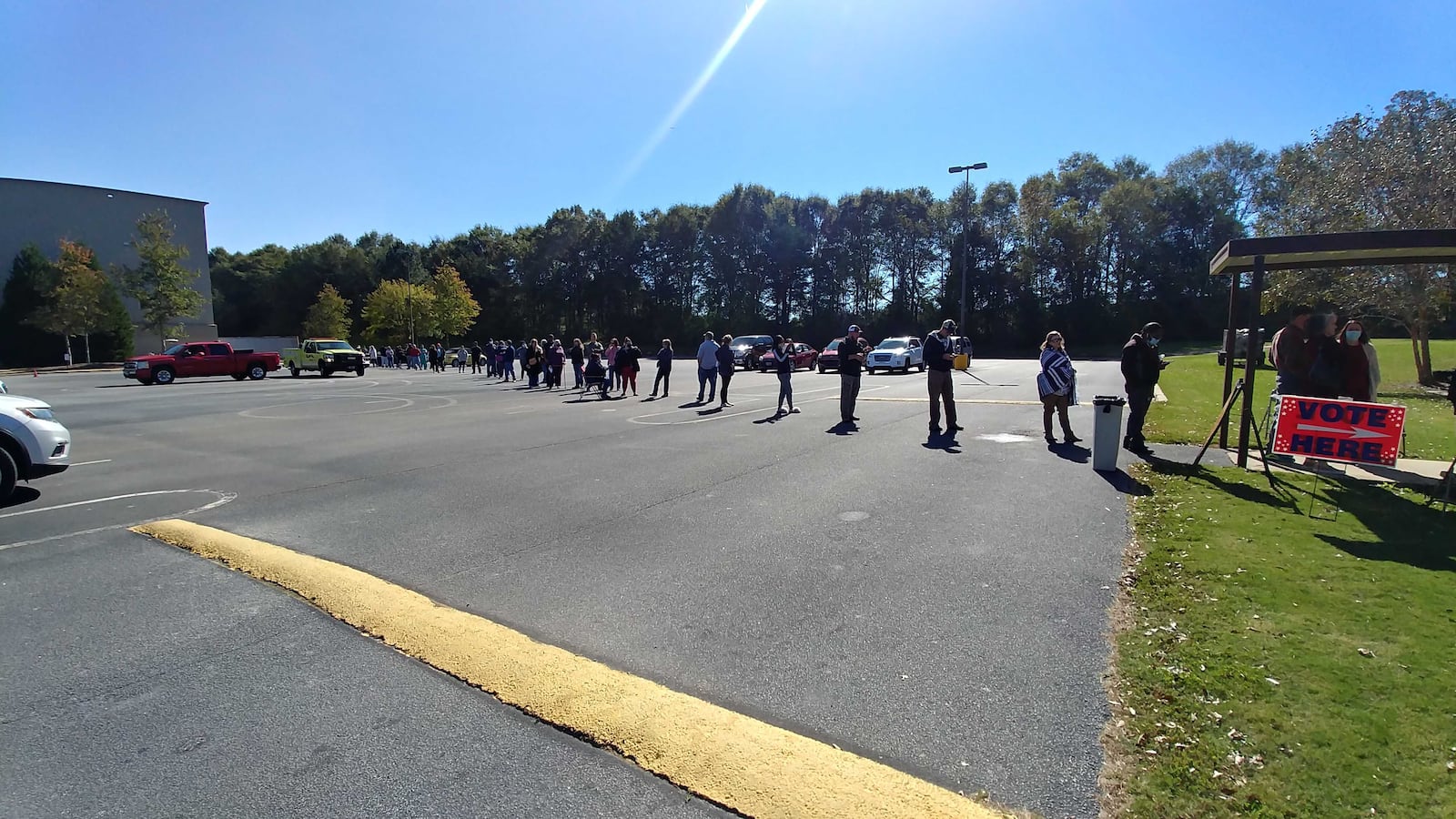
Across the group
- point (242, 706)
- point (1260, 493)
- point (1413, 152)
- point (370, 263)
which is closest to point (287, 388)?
point (242, 706)

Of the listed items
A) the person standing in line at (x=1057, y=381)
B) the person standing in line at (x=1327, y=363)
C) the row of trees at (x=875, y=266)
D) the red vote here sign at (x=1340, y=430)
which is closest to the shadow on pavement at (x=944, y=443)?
the person standing in line at (x=1057, y=381)

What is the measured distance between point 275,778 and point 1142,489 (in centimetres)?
811

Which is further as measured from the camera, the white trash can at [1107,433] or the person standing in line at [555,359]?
the person standing in line at [555,359]

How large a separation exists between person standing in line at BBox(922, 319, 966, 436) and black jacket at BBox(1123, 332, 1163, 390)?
8.62 ft

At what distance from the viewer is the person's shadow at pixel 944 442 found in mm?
10453

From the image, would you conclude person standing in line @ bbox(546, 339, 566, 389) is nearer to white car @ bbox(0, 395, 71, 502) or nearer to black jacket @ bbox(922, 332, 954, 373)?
black jacket @ bbox(922, 332, 954, 373)

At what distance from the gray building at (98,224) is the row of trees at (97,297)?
7.52 ft

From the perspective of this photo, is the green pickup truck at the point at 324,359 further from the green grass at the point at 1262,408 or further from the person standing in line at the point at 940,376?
the green grass at the point at 1262,408

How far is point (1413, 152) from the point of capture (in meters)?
19.7

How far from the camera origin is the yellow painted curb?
2.63m

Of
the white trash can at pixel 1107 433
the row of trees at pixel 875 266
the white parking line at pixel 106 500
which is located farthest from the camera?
the row of trees at pixel 875 266

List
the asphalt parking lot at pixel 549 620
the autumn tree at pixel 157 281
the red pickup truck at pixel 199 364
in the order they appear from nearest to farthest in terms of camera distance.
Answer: the asphalt parking lot at pixel 549 620 < the red pickup truck at pixel 199 364 < the autumn tree at pixel 157 281

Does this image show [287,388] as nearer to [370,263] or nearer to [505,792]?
[505,792]

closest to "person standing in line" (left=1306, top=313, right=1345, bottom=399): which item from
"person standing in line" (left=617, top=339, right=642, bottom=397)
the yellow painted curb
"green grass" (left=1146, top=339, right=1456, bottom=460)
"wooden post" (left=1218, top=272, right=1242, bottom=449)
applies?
"wooden post" (left=1218, top=272, right=1242, bottom=449)
